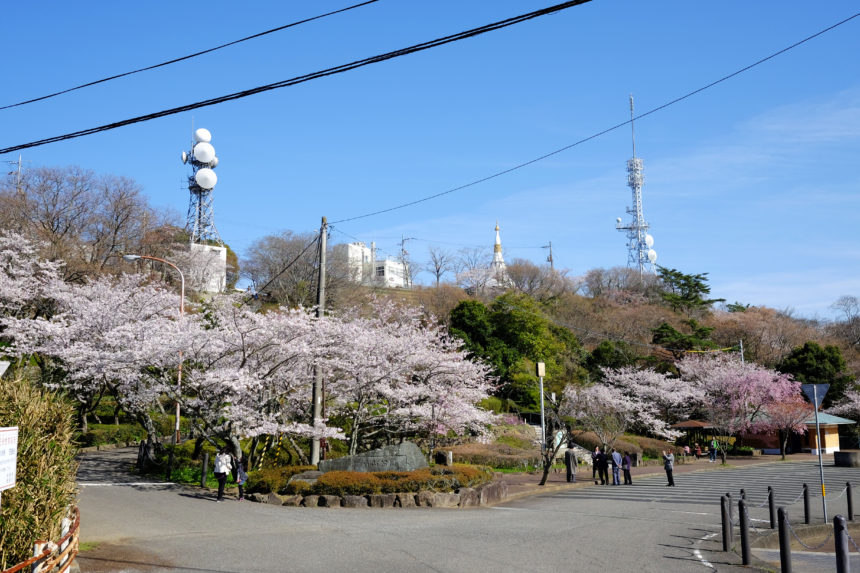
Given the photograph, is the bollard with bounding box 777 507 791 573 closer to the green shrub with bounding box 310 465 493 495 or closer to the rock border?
the rock border

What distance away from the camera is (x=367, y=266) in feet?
256

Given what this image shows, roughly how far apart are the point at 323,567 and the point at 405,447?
10.3 meters

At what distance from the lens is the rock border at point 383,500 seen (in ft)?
57.6

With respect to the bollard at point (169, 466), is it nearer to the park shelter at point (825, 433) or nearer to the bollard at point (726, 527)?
the bollard at point (726, 527)

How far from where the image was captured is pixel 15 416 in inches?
340

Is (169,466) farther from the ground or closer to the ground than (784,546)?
closer to the ground

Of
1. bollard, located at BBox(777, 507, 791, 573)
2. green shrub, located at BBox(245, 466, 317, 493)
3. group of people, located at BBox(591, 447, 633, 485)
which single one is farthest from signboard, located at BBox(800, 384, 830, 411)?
green shrub, located at BBox(245, 466, 317, 493)

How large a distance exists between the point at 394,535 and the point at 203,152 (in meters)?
60.1

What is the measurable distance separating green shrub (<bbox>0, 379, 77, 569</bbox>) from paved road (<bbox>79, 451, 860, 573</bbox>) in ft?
5.71

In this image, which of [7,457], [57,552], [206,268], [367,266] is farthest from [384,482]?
[367,266]

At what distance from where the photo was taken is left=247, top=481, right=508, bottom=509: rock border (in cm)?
1755

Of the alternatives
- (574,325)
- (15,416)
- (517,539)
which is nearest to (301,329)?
(517,539)

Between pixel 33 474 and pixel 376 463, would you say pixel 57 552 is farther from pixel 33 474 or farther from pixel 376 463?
pixel 376 463

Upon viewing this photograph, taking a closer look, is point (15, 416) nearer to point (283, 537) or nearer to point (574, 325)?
point (283, 537)
